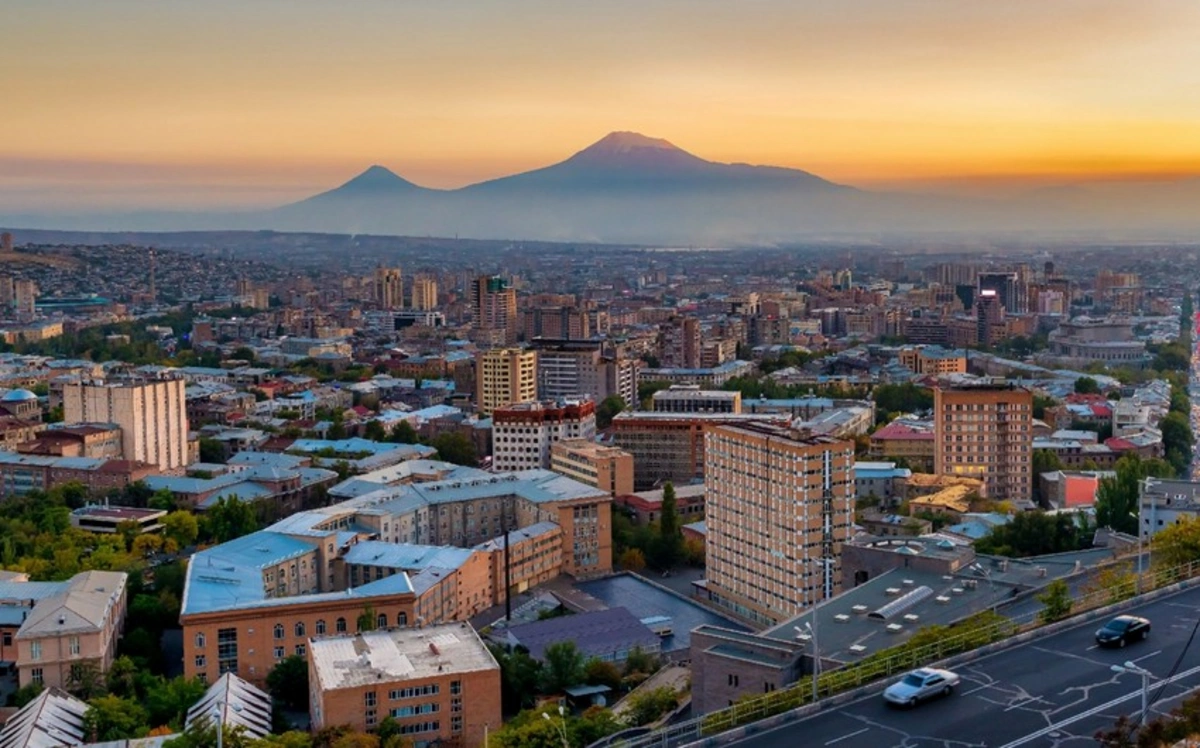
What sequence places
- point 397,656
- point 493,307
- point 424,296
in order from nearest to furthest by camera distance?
point 397,656 < point 493,307 < point 424,296

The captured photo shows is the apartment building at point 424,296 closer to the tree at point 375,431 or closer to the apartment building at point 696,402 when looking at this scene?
the tree at point 375,431

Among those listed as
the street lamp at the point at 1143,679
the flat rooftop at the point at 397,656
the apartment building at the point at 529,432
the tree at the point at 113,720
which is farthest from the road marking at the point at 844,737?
the apartment building at the point at 529,432

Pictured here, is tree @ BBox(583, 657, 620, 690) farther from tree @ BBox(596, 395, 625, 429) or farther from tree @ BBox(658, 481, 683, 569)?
tree @ BBox(596, 395, 625, 429)

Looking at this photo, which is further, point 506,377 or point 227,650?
point 506,377

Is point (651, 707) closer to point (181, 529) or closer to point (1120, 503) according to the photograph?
point (1120, 503)

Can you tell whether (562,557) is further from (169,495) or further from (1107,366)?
(1107,366)

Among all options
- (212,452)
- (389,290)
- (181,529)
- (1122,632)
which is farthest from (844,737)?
(389,290)
